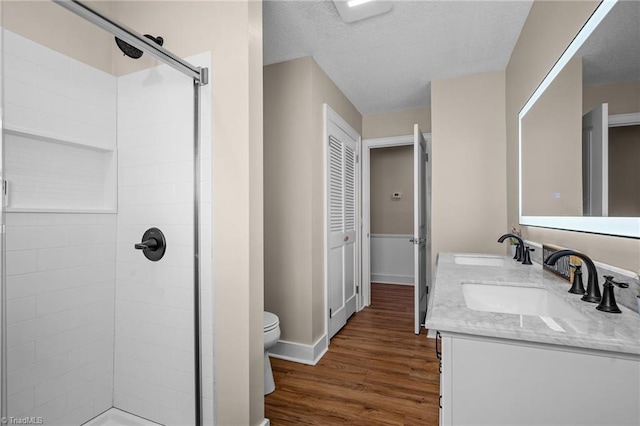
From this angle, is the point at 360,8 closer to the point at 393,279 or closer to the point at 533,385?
the point at 533,385

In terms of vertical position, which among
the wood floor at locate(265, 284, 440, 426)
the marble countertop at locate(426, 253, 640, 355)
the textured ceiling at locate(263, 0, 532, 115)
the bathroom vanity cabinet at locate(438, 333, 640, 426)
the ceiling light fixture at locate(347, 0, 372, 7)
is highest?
the textured ceiling at locate(263, 0, 532, 115)

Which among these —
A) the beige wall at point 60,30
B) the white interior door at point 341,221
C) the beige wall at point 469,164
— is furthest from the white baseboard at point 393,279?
the beige wall at point 60,30

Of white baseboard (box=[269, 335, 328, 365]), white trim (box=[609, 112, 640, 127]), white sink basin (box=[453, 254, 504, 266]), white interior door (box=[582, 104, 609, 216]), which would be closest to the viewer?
white trim (box=[609, 112, 640, 127])

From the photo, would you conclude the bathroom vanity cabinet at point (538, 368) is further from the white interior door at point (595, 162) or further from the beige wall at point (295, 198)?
the beige wall at point (295, 198)

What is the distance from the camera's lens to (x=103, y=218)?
5.51 ft

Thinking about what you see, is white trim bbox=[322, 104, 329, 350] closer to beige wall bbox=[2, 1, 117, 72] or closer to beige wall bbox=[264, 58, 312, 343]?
beige wall bbox=[264, 58, 312, 343]

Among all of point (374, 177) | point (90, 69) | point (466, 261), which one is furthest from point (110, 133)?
point (374, 177)

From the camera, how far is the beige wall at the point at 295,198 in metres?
2.46

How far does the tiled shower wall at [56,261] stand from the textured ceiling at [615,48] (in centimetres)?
221

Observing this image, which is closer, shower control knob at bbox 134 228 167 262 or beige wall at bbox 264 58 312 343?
shower control knob at bbox 134 228 167 262

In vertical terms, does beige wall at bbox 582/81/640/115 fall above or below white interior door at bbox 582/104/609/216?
above

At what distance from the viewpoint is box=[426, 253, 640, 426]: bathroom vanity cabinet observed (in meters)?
0.70

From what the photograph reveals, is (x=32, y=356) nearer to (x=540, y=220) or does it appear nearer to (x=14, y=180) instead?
(x=14, y=180)

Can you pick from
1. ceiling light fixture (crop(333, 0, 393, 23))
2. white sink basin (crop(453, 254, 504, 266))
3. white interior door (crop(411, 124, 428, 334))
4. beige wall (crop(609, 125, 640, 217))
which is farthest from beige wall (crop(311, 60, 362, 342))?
beige wall (crop(609, 125, 640, 217))
